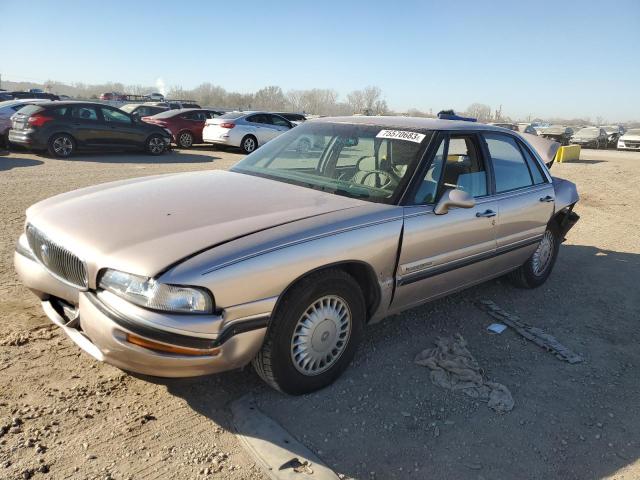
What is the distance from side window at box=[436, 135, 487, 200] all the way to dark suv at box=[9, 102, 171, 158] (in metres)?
11.7

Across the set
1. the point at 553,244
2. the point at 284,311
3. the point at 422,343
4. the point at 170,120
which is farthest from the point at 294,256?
the point at 170,120

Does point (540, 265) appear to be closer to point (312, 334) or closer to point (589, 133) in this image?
point (312, 334)

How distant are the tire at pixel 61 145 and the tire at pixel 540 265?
1175 centimetres

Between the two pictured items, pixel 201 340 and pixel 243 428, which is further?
pixel 243 428

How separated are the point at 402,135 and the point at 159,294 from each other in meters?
2.22

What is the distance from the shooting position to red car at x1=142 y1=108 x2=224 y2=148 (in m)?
16.8

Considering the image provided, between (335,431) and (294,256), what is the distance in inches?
38.9

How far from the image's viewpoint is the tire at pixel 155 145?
14359mm

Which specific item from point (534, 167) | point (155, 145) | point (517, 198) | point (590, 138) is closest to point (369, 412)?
point (517, 198)

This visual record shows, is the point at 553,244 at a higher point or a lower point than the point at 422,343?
higher

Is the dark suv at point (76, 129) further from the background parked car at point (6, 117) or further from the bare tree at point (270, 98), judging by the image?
the bare tree at point (270, 98)

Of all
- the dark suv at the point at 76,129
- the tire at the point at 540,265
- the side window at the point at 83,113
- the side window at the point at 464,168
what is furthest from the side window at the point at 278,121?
the side window at the point at 464,168

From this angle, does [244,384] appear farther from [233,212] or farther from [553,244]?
[553,244]

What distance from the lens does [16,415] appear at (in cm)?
262
